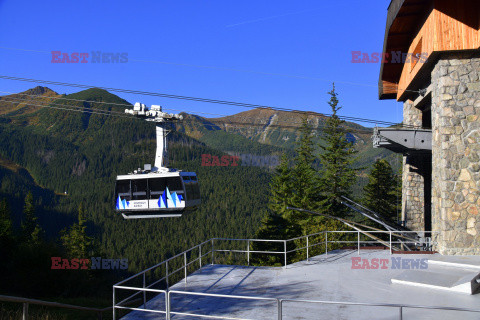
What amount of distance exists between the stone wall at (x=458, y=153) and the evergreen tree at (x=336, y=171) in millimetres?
28725

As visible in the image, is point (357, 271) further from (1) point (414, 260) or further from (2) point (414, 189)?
(2) point (414, 189)

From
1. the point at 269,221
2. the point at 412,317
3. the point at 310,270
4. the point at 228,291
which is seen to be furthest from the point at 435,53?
the point at 269,221

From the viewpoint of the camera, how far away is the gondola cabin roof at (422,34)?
14.0 meters

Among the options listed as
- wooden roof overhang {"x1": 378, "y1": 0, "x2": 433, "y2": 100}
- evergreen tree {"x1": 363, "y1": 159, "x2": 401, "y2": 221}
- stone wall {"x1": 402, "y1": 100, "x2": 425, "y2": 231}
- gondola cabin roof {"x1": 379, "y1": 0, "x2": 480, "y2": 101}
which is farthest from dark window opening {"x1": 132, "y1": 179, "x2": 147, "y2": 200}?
evergreen tree {"x1": 363, "y1": 159, "x2": 401, "y2": 221}

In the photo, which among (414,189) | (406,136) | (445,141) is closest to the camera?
(445,141)

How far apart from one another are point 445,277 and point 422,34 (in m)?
10.1

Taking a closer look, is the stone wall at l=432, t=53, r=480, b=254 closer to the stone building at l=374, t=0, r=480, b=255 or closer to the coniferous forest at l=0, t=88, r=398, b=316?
the stone building at l=374, t=0, r=480, b=255

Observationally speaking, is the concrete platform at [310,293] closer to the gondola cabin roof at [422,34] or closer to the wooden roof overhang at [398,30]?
the gondola cabin roof at [422,34]

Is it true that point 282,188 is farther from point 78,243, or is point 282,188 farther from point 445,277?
point 445,277

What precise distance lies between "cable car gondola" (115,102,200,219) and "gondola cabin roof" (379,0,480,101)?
9.86 m

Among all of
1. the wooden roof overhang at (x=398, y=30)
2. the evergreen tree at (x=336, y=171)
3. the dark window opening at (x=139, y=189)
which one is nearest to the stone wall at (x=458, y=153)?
the wooden roof overhang at (x=398, y=30)

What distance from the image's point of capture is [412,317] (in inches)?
339

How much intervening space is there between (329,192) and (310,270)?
3282 cm

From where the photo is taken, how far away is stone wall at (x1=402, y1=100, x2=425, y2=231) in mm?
21016
